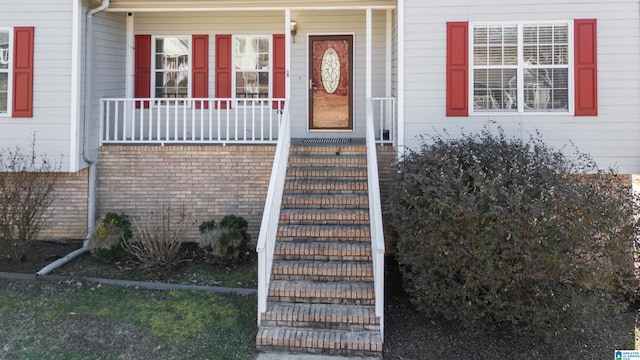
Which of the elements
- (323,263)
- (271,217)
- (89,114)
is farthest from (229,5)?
(323,263)

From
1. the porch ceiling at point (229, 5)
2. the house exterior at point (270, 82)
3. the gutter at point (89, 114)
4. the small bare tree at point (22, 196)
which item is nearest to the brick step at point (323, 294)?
the house exterior at point (270, 82)

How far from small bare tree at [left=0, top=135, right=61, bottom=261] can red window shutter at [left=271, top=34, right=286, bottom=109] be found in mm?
4101

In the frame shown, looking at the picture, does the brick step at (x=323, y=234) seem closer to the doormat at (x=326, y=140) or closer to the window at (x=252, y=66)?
the doormat at (x=326, y=140)

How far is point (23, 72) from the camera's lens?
25.9ft

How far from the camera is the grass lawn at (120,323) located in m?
4.90

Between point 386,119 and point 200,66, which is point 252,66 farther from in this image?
point 386,119

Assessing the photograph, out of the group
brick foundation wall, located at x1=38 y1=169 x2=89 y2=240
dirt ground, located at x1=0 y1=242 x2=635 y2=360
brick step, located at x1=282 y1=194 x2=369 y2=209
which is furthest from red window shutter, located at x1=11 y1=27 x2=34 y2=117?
dirt ground, located at x1=0 y1=242 x2=635 y2=360

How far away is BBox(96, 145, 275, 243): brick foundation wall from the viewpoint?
27.6ft

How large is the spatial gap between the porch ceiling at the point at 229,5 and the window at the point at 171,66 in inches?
55.2

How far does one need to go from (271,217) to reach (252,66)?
4.75 meters

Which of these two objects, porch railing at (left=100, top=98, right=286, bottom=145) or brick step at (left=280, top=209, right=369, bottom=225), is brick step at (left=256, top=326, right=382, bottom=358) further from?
porch railing at (left=100, top=98, right=286, bottom=145)

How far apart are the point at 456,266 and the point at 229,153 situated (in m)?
4.66

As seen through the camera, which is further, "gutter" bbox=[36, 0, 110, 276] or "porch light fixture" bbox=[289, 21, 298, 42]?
"porch light fixture" bbox=[289, 21, 298, 42]

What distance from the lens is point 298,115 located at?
9.77 meters
